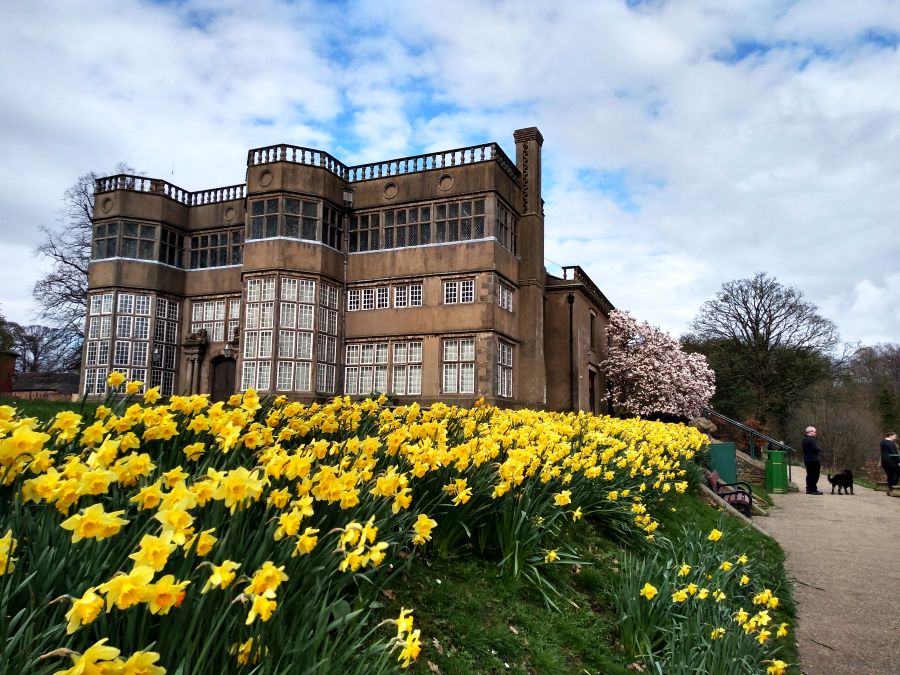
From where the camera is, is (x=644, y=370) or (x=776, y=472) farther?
(x=644, y=370)

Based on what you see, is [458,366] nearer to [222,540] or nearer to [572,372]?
[572,372]

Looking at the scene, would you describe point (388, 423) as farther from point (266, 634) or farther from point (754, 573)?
point (754, 573)

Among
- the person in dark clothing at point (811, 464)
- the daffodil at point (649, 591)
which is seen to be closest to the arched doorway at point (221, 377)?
the person in dark clothing at point (811, 464)

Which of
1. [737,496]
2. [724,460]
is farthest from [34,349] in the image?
[737,496]

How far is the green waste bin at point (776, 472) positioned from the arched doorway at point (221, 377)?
21.4 meters

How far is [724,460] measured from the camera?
58.4 feet

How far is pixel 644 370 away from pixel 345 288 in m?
17.3

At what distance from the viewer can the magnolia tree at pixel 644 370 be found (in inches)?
1399

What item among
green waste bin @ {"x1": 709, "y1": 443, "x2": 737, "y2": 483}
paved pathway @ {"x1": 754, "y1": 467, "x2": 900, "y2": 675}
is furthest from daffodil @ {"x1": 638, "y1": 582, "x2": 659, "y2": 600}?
green waste bin @ {"x1": 709, "y1": 443, "x2": 737, "y2": 483}

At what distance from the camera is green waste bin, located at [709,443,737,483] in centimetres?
1759

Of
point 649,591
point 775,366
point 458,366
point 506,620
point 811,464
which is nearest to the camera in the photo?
point 506,620

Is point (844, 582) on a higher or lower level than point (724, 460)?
lower

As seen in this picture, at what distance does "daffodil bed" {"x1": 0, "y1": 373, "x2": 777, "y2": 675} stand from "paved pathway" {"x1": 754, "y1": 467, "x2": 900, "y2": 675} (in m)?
2.63

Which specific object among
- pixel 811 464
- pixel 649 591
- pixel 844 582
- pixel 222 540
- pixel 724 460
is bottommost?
pixel 844 582
